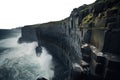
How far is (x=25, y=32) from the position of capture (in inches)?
4163

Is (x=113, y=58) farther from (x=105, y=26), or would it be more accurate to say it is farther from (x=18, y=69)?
(x=18, y=69)

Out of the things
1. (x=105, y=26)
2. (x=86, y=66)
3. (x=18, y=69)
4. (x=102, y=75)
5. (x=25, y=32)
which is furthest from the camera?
(x=25, y=32)

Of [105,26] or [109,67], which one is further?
[105,26]

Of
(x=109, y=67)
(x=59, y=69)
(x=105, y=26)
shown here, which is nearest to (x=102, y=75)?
(x=109, y=67)

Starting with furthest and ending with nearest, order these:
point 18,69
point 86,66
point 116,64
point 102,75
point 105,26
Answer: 1. point 18,69
2. point 86,66
3. point 105,26
4. point 102,75
5. point 116,64

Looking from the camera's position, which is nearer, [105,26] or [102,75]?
[102,75]

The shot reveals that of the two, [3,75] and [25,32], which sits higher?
[25,32]

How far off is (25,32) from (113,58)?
332 feet

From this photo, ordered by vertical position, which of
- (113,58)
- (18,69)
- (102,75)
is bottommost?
(18,69)

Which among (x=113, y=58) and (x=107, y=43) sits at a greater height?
(x=107, y=43)

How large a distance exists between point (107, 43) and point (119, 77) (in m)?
3.00

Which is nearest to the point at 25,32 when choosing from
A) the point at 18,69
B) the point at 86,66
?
the point at 18,69

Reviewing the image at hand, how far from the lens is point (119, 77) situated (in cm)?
1018

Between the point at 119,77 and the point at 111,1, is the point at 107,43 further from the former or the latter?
the point at 111,1
